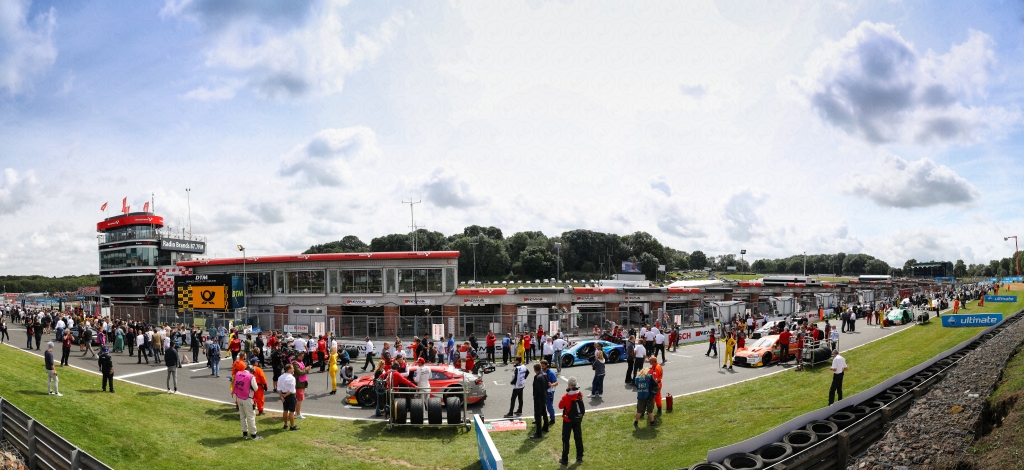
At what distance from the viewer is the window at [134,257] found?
174ft

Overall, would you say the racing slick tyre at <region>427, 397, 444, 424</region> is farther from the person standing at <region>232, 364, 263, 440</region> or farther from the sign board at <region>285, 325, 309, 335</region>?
the sign board at <region>285, 325, 309, 335</region>

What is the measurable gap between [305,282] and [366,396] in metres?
30.6

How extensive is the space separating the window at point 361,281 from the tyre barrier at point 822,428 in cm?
3604

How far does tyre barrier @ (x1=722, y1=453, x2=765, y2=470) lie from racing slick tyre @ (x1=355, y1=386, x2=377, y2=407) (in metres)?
10.7

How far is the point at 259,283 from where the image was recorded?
45469 millimetres

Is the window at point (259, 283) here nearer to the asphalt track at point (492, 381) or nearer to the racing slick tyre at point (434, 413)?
the asphalt track at point (492, 381)

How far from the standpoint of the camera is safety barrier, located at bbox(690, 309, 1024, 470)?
889 centimetres

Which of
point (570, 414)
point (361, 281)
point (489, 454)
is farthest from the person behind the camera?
point (361, 281)

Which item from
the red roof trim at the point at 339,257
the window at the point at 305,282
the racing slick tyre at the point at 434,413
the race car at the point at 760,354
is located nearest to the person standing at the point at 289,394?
the racing slick tyre at the point at 434,413

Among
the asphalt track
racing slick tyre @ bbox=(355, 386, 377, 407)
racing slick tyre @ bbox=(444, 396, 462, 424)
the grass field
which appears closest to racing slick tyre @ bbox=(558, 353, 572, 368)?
the asphalt track

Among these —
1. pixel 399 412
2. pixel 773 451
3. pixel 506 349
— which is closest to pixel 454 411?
pixel 399 412

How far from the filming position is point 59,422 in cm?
1199

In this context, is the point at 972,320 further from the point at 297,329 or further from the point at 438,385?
the point at 297,329

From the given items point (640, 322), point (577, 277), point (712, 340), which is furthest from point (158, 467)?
point (577, 277)
